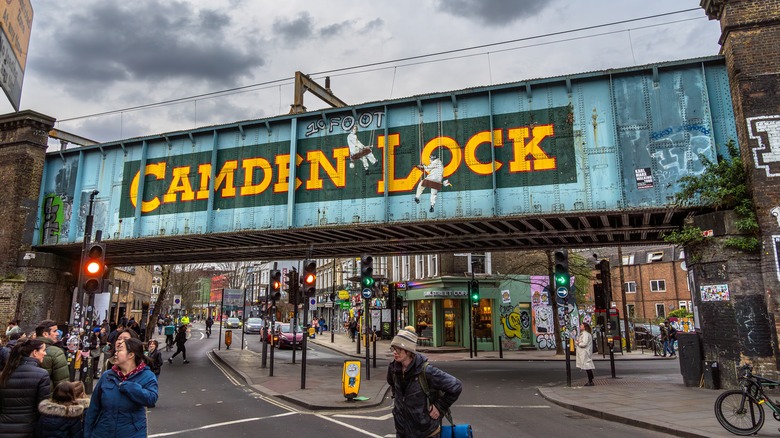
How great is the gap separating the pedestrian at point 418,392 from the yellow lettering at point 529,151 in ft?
40.6

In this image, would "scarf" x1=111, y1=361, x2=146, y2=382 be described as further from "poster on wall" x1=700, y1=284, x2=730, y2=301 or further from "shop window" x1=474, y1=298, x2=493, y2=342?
"shop window" x1=474, y1=298, x2=493, y2=342

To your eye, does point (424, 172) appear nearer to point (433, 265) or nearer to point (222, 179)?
point (222, 179)

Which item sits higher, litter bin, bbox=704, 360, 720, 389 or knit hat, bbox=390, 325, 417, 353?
knit hat, bbox=390, 325, 417, 353

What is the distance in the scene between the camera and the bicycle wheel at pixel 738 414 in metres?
8.33

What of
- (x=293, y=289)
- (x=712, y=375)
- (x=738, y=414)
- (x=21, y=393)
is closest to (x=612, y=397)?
(x=712, y=375)

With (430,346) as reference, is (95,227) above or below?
above

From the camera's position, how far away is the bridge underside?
1705cm

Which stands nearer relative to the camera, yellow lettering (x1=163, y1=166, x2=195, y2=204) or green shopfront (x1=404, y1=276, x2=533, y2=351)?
yellow lettering (x1=163, y1=166, x2=195, y2=204)

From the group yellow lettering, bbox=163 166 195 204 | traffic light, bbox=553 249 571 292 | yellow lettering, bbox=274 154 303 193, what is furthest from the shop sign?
traffic light, bbox=553 249 571 292

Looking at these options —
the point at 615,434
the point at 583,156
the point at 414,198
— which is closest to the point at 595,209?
the point at 583,156

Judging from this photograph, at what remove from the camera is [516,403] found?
1234cm

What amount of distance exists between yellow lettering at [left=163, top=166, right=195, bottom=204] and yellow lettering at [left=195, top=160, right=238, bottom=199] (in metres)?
0.48

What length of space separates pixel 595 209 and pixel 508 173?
2.91m

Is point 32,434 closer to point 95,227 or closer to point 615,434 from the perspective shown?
point 615,434
